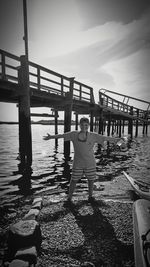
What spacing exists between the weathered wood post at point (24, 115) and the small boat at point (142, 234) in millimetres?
6406

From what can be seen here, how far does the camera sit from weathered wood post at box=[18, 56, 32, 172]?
7816mm

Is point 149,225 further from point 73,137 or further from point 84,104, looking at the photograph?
point 84,104

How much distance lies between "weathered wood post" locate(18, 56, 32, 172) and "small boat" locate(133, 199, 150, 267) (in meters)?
6.41

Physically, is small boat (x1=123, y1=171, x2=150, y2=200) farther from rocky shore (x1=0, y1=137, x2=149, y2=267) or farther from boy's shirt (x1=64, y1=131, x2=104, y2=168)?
boy's shirt (x1=64, y1=131, x2=104, y2=168)

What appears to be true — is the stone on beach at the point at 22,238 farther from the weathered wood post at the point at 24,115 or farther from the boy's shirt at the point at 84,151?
the weathered wood post at the point at 24,115

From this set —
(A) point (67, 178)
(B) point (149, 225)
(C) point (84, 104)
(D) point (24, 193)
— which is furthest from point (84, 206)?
(C) point (84, 104)

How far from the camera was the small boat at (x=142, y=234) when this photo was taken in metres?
1.78

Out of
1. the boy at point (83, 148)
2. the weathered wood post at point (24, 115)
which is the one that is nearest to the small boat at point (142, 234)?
the boy at point (83, 148)

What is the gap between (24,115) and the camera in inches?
323

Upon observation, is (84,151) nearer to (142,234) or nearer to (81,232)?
(81,232)

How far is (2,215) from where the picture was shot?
3584mm

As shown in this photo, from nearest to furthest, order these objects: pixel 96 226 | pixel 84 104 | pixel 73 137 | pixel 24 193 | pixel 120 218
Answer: pixel 96 226 → pixel 120 218 → pixel 73 137 → pixel 24 193 → pixel 84 104

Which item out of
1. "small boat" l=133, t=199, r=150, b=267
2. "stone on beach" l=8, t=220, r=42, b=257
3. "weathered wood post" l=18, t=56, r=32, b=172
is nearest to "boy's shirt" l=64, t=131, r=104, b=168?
"small boat" l=133, t=199, r=150, b=267

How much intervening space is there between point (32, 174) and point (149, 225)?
19.5 feet
